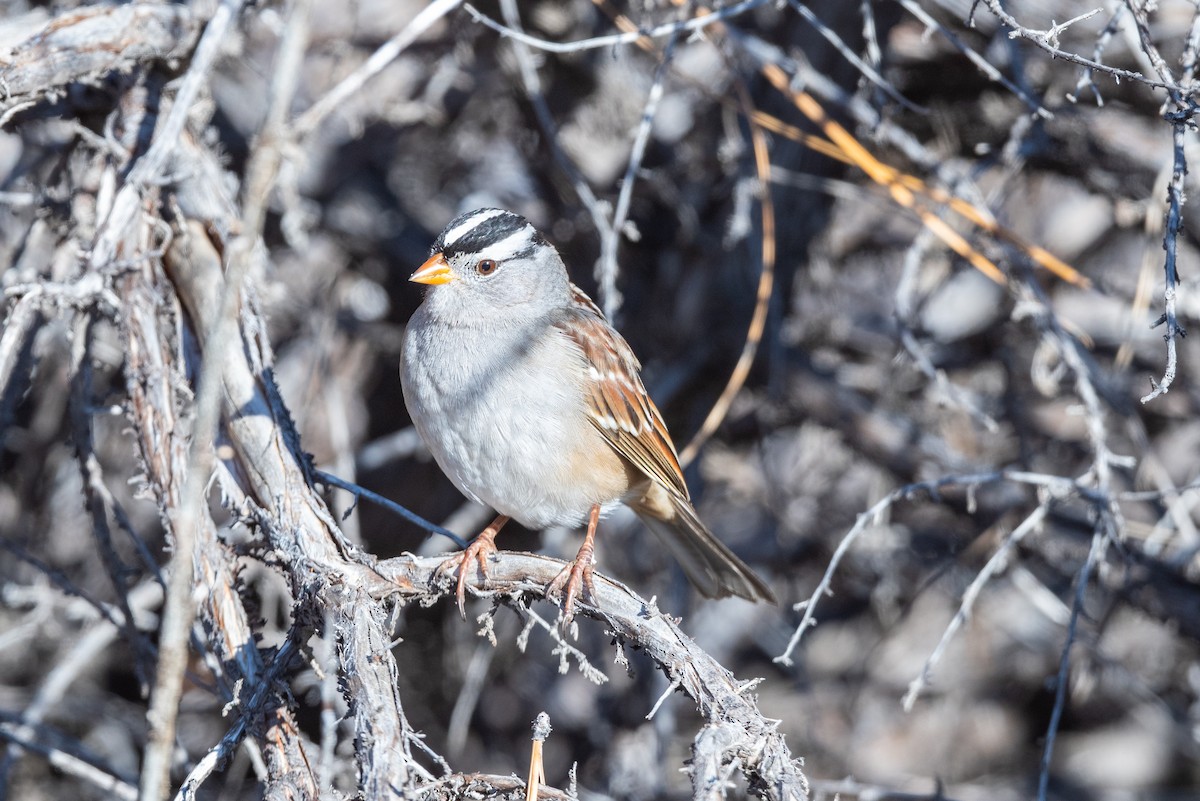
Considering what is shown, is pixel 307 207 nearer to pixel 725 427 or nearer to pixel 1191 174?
pixel 725 427

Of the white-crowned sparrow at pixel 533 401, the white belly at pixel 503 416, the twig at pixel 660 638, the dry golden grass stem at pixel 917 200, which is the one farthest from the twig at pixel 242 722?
the dry golden grass stem at pixel 917 200

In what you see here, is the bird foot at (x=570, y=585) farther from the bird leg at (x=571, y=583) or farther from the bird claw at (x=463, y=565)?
the bird claw at (x=463, y=565)

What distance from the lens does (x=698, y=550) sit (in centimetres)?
344

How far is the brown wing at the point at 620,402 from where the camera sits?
127 inches

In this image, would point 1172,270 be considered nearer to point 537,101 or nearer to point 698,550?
point 698,550

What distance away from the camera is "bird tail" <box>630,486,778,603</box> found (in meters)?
3.31

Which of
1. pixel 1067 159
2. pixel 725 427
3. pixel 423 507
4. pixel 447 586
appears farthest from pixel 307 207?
pixel 1067 159

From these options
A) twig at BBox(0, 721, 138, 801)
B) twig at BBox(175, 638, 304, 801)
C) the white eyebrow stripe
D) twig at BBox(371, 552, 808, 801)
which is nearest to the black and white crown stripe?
the white eyebrow stripe

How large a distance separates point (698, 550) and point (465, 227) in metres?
1.20

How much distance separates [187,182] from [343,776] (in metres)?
1.55

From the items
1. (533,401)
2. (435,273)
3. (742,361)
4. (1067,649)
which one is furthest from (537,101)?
(1067,649)

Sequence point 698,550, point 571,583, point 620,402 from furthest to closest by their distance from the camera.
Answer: point 698,550 < point 620,402 < point 571,583

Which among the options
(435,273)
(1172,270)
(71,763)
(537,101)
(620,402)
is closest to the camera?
(1172,270)

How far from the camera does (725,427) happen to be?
452 centimetres
